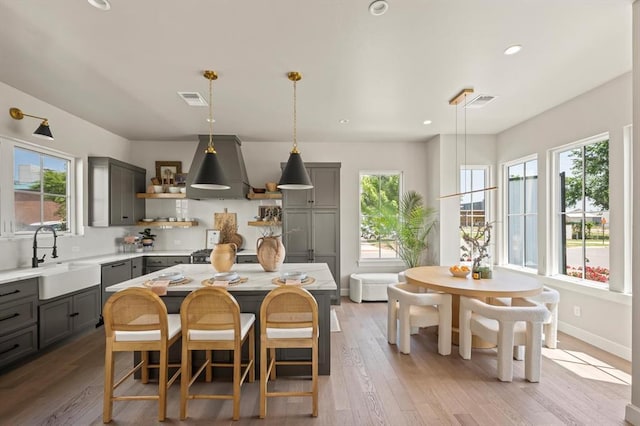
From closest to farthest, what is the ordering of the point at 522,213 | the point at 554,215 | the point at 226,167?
the point at 554,215 < the point at 522,213 < the point at 226,167

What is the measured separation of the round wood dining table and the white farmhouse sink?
3.79 meters

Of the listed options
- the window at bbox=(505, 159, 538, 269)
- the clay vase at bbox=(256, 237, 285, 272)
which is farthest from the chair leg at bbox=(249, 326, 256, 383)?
the window at bbox=(505, 159, 538, 269)

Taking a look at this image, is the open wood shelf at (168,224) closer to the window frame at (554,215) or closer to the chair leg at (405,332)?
the chair leg at (405,332)

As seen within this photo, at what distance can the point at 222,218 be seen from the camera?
541 cm

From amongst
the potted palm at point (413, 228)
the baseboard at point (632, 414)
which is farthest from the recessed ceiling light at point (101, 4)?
the potted palm at point (413, 228)

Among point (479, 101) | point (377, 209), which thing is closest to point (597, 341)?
point (479, 101)

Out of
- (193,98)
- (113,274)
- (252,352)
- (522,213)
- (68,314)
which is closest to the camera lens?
(252,352)

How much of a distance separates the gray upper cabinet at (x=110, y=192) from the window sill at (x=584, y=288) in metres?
6.21

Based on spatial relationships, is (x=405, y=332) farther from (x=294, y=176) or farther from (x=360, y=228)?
(x=360, y=228)

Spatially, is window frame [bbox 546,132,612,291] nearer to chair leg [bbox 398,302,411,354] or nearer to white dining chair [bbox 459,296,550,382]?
white dining chair [bbox 459,296,550,382]

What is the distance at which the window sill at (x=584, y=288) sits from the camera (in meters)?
3.02

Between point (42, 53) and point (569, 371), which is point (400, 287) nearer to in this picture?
point (569, 371)

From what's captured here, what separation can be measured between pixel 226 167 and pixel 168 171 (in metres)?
1.24

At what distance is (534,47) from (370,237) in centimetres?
371
